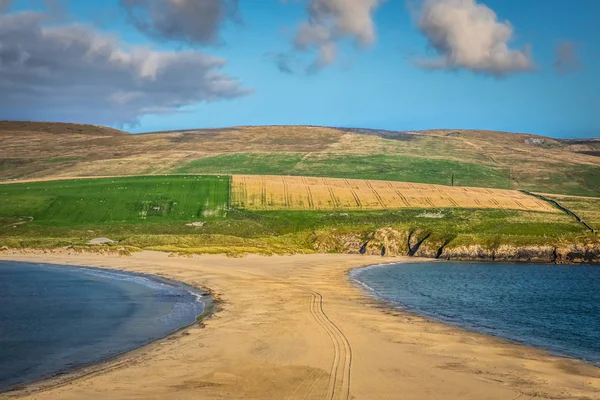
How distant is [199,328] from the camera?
30.4 m

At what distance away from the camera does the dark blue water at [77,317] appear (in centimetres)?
2500

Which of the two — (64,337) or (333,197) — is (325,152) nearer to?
(333,197)

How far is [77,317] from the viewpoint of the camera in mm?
34969

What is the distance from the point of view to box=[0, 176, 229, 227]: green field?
9856 cm

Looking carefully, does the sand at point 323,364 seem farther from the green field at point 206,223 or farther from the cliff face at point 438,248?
the cliff face at point 438,248

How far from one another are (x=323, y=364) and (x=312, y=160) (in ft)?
464

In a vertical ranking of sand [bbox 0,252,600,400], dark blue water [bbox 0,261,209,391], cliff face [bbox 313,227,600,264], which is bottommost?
dark blue water [bbox 0,261,209,391]

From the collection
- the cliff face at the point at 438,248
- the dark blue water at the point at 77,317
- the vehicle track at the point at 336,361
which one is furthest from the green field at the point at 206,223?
the vehicle track at the point at 336,361

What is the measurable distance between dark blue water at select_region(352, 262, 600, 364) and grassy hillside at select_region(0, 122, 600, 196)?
253 ft

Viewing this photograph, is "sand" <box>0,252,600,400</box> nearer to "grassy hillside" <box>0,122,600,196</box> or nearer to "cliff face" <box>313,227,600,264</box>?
"cliff face" <box>313,227,600,264</box>

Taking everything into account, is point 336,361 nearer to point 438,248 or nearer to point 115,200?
point 438,248

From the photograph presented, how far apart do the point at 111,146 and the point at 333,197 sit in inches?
3907

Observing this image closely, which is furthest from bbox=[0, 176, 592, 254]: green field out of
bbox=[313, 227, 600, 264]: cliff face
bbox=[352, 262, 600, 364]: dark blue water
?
bbox=[352, 262, 600, 364]: dark blue water

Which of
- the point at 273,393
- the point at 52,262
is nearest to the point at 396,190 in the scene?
the point at 52,262
